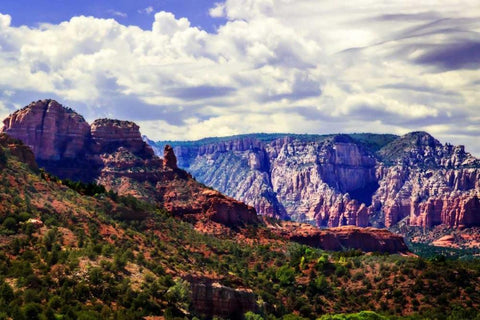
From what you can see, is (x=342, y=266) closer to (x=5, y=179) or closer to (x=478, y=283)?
(x=478, y=283)

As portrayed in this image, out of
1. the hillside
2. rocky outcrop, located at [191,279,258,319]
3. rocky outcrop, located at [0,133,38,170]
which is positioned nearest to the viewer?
the hillside

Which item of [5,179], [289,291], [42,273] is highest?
[5,179]

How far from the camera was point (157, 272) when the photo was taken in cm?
11081

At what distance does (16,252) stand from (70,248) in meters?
8.97

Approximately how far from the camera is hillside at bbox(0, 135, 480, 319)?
94.5m

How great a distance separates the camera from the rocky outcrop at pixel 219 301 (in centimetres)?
10712

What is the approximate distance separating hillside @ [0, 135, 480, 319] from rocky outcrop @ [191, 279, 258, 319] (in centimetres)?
18

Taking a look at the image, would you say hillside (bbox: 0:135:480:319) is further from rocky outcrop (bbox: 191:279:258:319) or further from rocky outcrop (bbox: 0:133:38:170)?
rocky outcrop (bbox: 0:133:38:170)

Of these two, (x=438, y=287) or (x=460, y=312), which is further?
(x=438, y=287)

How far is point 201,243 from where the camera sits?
544 feet

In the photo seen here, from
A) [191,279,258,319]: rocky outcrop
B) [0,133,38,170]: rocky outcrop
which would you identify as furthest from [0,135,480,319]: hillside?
[0,133,38,170]: rocky outcrop

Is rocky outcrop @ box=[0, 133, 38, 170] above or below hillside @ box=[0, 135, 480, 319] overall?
above

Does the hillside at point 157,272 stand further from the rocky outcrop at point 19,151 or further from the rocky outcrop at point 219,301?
the rocky outcrop at point 19,151

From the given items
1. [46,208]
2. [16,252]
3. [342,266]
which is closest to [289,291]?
[342,266]
